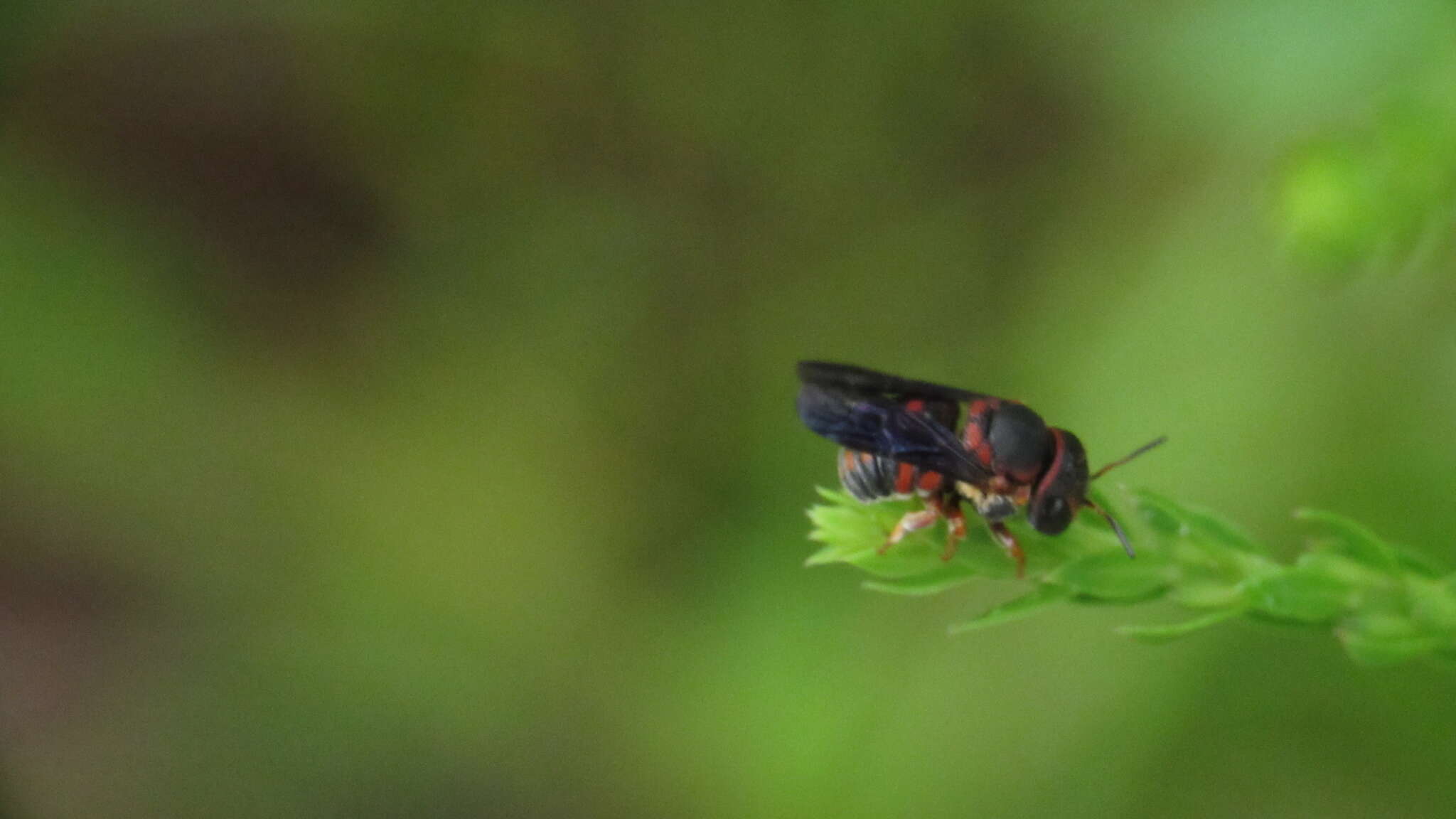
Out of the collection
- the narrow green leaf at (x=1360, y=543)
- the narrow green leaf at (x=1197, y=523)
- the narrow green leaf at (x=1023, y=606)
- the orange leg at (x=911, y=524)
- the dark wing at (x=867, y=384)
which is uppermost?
the dark wing at (x=867, y=384)

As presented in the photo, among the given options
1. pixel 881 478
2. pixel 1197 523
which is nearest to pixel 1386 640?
pixel 1197 523

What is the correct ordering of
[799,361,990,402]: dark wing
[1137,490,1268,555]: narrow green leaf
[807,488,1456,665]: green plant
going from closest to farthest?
1. [807,488,1456,665]: green plant
2. [1137,490,1268,555]: narrow green leaf
3. [799,361,990,402]: dark wing

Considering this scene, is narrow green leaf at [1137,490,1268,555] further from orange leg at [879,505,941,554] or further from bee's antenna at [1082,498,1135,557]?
orange leg at [879,505,941,554]

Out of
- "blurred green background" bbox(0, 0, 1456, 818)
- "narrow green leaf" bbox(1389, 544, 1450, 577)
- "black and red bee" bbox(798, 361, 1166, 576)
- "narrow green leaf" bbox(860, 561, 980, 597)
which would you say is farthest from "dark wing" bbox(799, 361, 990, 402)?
A: "blurred green background" bbox(0, 0, 1456, 818)

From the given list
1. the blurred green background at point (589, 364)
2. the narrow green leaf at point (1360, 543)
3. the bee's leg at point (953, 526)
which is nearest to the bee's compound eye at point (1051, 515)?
the bee's leg at point (953, 526)

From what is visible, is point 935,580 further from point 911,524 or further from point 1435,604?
point 1435,604

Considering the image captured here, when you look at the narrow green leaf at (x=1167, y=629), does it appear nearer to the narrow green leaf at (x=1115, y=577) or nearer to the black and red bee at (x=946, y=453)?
the narrow green leaf at (x=1115, y=577)
